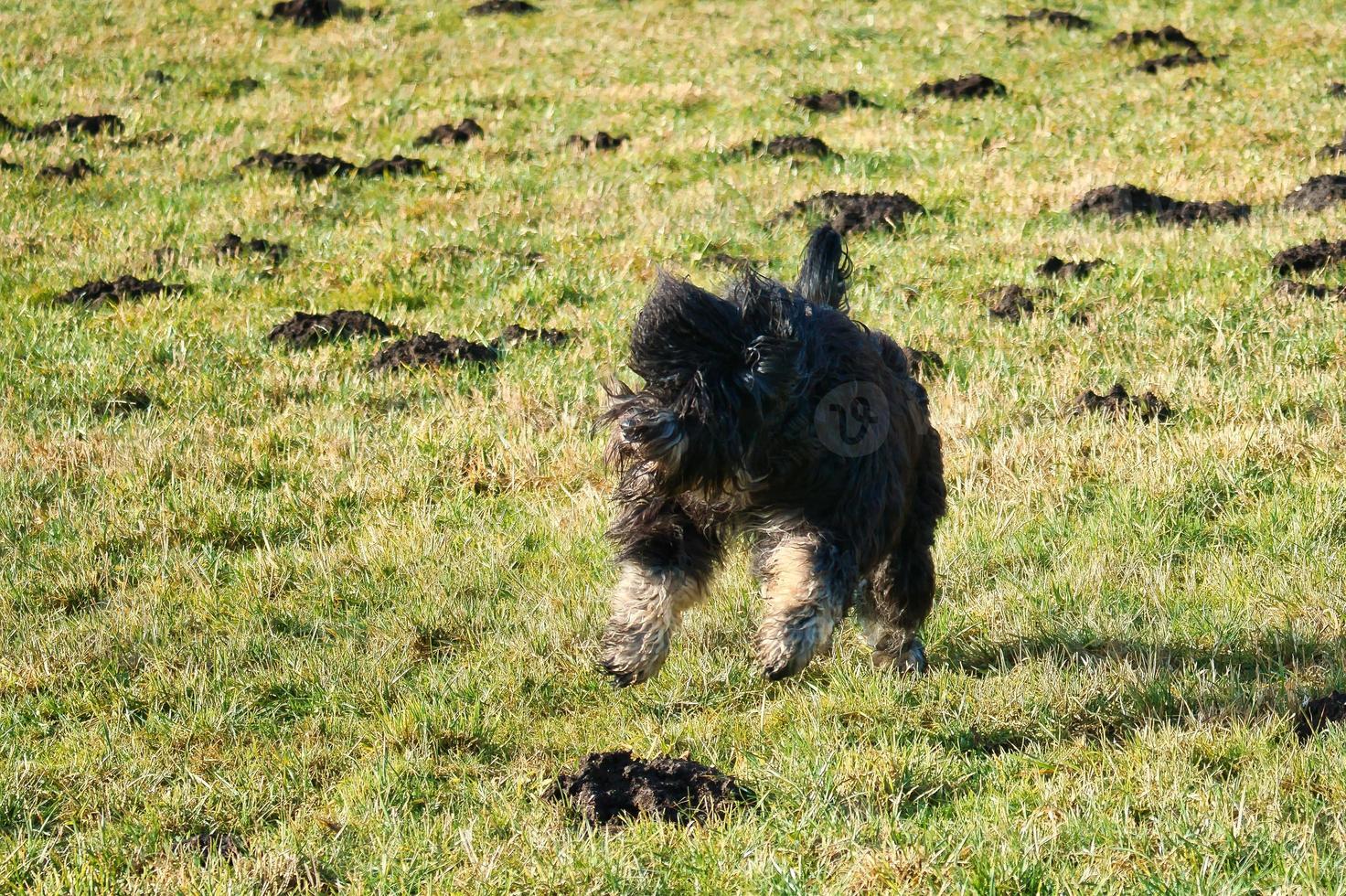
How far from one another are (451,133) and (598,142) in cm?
171

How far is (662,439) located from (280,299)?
7383mm

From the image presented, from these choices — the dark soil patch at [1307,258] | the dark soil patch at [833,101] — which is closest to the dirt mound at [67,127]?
the dark soil patch at [833,101]

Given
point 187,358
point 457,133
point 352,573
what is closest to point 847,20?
point 457,133

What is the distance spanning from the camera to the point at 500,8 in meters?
23.2

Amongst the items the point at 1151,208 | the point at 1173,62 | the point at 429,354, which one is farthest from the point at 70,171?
the point at 1173,62

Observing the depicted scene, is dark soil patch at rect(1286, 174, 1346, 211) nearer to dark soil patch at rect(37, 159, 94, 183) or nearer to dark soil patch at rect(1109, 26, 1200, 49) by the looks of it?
dark soil patch at rect(1109, 26, 1200, 49)

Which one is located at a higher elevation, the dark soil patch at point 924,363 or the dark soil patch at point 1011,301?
the dark soil patch at point 1011,301

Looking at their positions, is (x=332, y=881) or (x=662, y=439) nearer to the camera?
(x=332, y=881)

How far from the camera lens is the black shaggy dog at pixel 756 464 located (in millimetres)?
4777

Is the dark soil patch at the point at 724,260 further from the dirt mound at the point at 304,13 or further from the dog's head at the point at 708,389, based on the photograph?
the dirt mound at the point at 304,13

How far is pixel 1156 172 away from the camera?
14.0 metres

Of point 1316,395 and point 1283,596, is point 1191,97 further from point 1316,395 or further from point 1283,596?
point 1283,596

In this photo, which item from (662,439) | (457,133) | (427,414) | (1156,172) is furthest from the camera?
(457,133)

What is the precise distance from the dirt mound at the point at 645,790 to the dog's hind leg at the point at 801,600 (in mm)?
396
